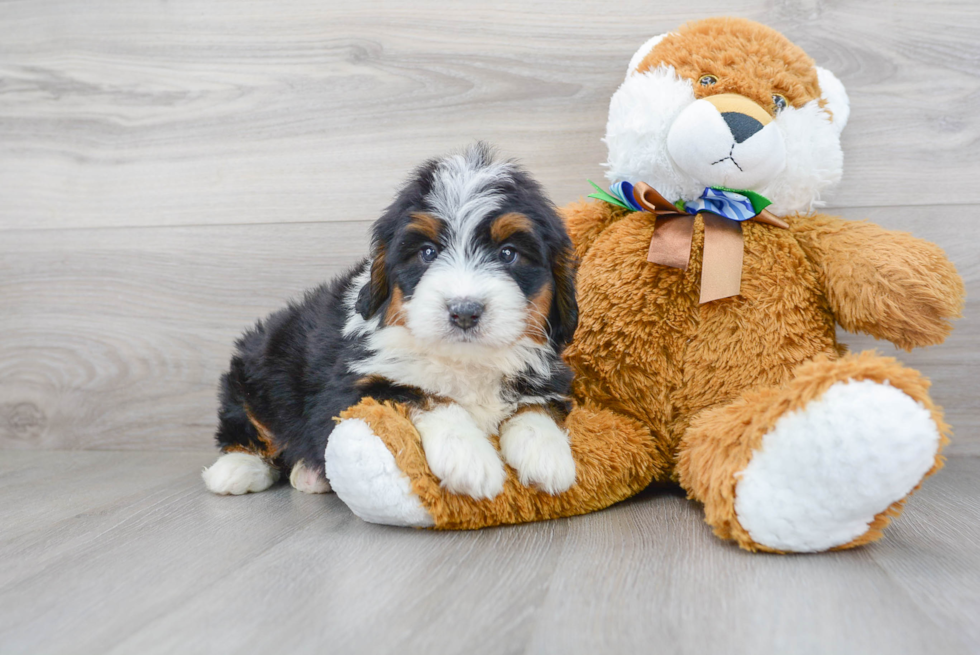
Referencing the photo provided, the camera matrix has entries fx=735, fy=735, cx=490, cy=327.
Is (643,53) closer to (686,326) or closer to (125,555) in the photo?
(686,326)

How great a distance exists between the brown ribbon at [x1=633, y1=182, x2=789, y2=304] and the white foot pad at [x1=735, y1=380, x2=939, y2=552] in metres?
0.44

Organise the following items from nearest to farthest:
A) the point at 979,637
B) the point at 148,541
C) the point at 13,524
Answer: the point at 979,637 → the point at 148,541 → the point at 13,524

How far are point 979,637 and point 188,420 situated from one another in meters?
2.37

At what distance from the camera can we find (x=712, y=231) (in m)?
1.73

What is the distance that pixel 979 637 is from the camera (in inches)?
41.6

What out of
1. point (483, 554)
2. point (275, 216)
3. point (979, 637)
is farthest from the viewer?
point (275, 216)

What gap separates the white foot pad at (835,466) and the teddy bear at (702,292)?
33 mm

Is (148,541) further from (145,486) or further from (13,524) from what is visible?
(145,486)

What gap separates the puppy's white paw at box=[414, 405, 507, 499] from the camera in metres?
1.43

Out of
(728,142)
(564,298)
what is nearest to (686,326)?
(564,298)

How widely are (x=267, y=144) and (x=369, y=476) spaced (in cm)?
147

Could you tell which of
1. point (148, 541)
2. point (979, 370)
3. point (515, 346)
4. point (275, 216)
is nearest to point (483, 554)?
point (515, 346)

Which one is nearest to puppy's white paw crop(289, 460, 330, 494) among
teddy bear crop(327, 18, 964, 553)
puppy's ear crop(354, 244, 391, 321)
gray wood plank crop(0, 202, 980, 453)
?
teddy bear crop(327, 18, 964, 553)

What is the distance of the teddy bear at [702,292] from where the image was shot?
1.49 m
